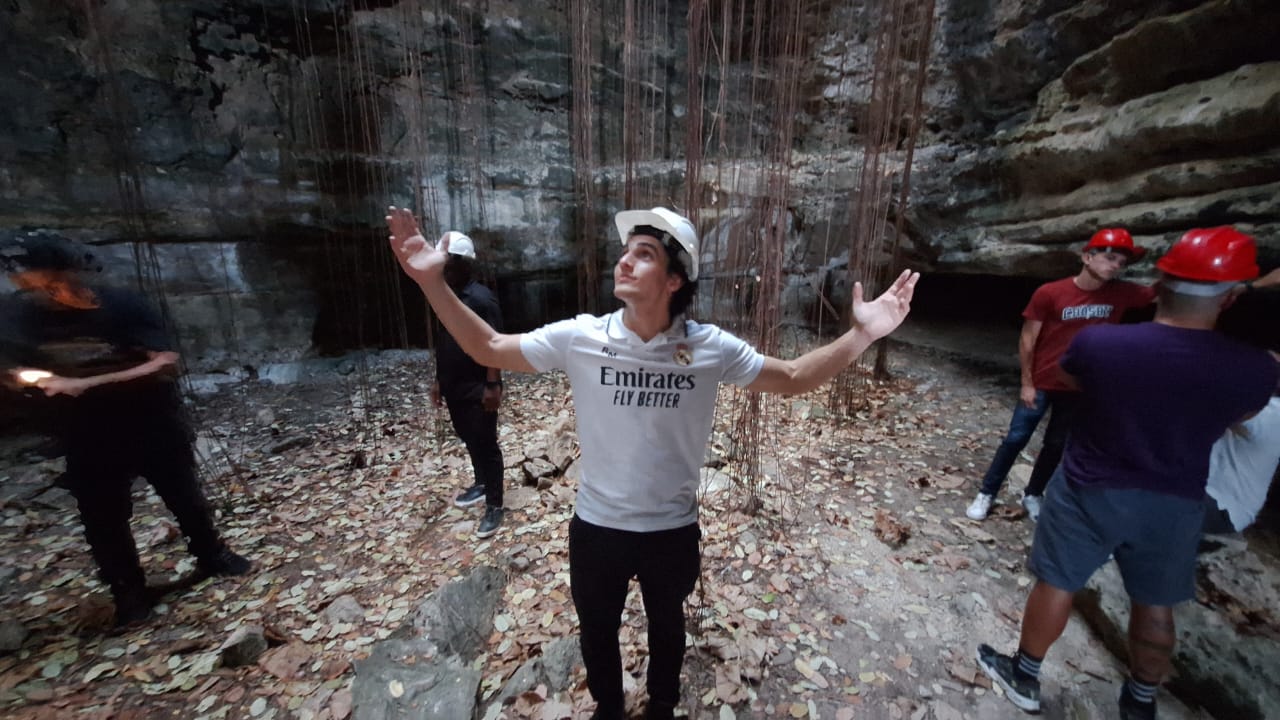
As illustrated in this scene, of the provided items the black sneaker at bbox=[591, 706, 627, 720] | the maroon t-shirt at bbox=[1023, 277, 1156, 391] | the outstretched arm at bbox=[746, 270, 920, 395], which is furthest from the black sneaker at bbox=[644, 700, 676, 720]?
the maroon t-shirt at bbox=[1023, 277, 1156, 391]

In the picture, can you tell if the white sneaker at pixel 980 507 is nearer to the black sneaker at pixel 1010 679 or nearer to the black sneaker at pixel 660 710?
the black sneaker at pixel 1010 679

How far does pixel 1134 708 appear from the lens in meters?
1.60

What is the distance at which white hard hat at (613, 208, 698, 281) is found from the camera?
43.5 inches

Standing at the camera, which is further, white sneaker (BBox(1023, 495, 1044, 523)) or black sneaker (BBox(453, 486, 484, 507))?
black sneaker (BBox(453, 486, 484, 507))

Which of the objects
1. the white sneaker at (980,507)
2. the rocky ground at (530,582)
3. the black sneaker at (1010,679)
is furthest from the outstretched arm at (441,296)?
the white sneaker at (980,507)

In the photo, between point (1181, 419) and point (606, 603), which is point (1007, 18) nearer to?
point (1181, 419)

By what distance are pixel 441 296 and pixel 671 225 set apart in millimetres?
596

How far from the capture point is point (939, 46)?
16.7ft

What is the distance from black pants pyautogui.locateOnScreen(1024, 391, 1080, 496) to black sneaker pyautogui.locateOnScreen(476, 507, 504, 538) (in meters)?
3.08

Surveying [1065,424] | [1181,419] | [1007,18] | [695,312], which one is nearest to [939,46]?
[1007,18]

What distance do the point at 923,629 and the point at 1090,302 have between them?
1.78 meters

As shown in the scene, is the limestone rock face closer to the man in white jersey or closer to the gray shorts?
the man in white jersey

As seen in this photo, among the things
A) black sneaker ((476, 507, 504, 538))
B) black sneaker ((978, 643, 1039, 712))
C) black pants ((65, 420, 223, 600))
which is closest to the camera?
black sneaker ((978, 643, 1039, 712))

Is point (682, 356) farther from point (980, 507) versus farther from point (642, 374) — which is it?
point (980, 507)
